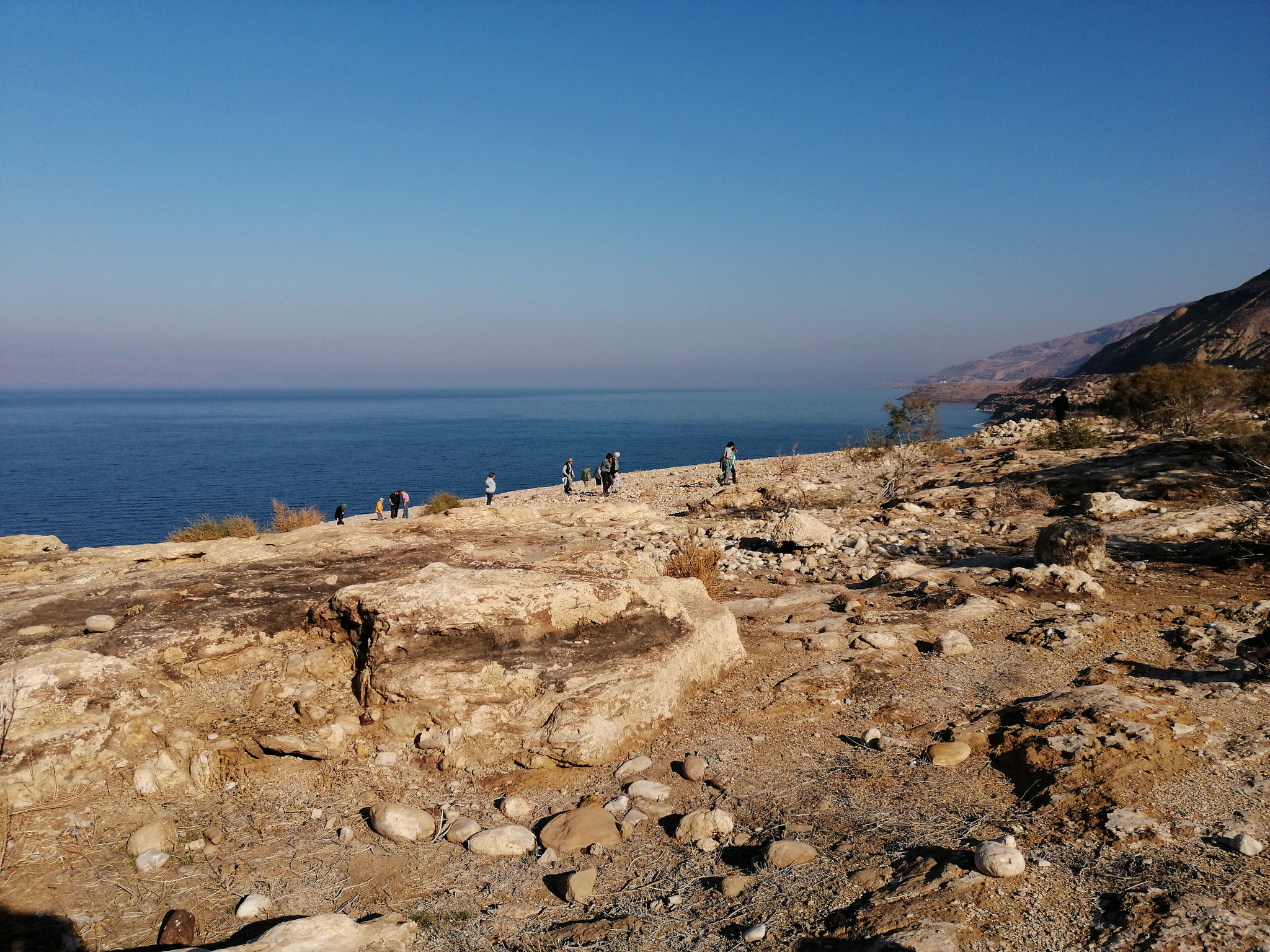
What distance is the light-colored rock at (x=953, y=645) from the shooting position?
21.4 ft

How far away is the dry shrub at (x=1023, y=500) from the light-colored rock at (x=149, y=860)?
554 inches

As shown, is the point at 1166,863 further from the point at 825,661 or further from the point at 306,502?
the point at 306,502

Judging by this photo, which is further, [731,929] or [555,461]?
[555,461]

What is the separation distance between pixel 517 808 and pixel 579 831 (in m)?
0.53

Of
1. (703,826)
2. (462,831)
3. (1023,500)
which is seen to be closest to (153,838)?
(462,831)

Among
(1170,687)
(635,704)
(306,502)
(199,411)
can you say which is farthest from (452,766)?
(199,411)

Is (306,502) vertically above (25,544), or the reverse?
(25,544)

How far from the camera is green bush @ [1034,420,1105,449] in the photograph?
74.7 feet

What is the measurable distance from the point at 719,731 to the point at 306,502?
4656 cm

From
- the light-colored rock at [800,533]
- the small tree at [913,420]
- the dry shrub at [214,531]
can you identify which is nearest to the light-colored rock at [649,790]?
the light-colored rock at [800,533]

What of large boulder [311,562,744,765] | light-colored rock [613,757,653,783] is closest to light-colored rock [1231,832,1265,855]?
light-colored rock [613,757,653,783]

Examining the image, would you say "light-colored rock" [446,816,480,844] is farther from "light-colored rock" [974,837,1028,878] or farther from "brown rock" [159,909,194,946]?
"light-colored rock" [974,837,1028,878]

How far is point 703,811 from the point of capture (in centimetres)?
432

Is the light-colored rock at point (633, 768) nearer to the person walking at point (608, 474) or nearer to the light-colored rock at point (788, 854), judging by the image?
the light-colored rock at point (788, 854)
